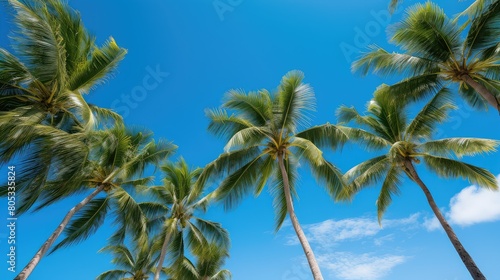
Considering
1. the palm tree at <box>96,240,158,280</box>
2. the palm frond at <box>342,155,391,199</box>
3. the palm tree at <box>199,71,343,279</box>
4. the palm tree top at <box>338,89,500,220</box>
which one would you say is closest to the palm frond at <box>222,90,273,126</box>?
the palm tree at <box>199,71,343,279</box>

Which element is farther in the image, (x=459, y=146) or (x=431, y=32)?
(x=459, y=146)

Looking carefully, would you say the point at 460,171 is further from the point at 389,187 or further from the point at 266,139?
the point at 266,139

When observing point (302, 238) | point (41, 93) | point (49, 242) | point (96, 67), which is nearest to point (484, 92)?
point (302, 238)

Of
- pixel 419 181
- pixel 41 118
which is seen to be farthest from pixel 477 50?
pixel 41 118

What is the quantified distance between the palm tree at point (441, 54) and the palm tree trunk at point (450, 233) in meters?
3.79

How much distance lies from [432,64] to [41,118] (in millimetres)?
14265

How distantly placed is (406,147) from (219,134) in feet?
28.3

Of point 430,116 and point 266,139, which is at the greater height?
point 430,116

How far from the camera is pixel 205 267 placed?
80.1 ft

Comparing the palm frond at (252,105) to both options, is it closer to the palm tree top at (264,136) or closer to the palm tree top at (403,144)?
the palm tree top at (264,136)

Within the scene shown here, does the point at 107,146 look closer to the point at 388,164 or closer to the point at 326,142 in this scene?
the point at 326,142

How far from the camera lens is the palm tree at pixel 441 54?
1161 cm

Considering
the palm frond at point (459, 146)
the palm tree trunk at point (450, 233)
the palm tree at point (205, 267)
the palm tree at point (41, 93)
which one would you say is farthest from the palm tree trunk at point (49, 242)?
the palm frond at point (459, 146)

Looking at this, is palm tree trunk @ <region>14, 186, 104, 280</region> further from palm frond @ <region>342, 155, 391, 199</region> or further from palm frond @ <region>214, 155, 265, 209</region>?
palm frond @ <region>342, 155, 391, 199</region>
